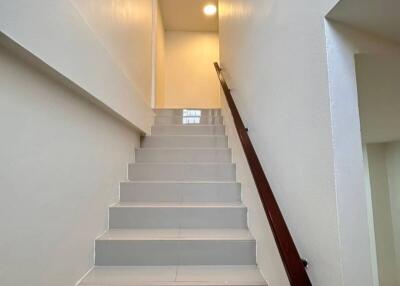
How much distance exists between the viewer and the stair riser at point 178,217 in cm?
186

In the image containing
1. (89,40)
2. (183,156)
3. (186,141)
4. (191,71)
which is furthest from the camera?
(191,71)

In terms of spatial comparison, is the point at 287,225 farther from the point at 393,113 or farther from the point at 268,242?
the point at 393,113

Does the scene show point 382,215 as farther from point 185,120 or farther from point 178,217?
point 185,120

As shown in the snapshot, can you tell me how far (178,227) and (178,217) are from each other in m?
0.07

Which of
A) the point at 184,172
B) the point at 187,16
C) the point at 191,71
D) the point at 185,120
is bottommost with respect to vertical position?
the point at 184,172

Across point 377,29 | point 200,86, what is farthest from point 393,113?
point 200,86

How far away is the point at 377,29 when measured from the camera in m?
0.75

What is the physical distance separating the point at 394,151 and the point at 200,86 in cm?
392

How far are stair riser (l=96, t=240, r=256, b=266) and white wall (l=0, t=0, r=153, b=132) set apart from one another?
3.11 ft

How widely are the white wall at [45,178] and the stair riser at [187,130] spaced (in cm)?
149

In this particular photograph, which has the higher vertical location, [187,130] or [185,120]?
[185,120]

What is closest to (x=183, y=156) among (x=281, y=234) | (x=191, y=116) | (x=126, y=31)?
(x=191, y=116)

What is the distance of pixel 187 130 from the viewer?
10.4ft

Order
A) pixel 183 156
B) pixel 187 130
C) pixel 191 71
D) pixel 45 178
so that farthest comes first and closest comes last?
pixel 191 71 → pixel 187 130 → pixel 183 156 → pixel 45 178
